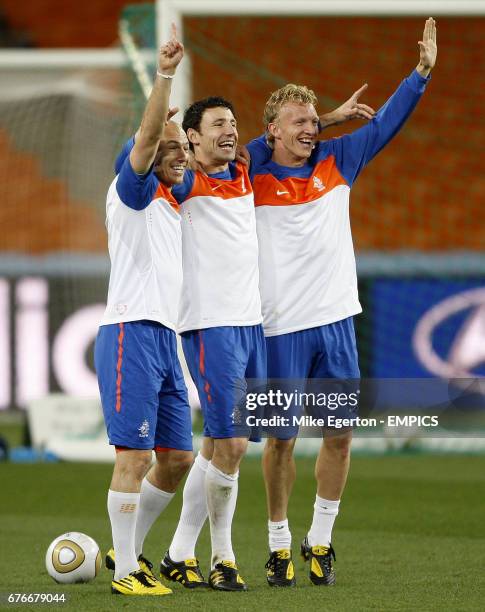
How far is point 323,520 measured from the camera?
520 cm

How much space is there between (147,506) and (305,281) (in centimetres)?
119

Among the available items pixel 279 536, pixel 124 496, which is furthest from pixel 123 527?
pixel 279 536

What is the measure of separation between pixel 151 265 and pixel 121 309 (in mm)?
211

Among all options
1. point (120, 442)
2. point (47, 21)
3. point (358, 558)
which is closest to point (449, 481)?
point (358, 558)

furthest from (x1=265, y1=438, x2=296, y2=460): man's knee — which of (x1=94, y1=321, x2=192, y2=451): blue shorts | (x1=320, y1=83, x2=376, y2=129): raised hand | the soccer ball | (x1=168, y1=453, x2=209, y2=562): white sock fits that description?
(x1=320, y1=83, x2=376, y2=129): raised hand

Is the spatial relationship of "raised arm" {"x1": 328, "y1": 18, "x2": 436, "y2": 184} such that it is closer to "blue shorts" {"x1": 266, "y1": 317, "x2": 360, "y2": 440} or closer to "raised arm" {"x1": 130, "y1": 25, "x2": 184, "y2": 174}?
"blue shorts" {"x1": 266, "y1": 317, "x2": 360, "y2": 440}

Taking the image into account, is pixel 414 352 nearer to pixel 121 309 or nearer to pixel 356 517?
pixel 356 517

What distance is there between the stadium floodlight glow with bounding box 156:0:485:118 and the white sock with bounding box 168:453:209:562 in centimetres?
481

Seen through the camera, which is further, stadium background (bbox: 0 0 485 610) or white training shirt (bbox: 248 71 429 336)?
stadium background (bbox: 0 0 485 610)

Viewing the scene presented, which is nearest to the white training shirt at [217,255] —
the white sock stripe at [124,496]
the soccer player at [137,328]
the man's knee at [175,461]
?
the soccer player at [137,328]

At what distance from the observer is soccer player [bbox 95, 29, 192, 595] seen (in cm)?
466

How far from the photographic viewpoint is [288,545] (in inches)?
198

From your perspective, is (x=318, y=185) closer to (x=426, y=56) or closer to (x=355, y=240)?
(x=426, y=56)

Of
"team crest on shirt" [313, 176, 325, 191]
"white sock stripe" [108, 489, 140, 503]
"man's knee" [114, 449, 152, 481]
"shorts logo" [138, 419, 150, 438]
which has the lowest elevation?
"white sock stripe" [108, 489, 140, 503]
